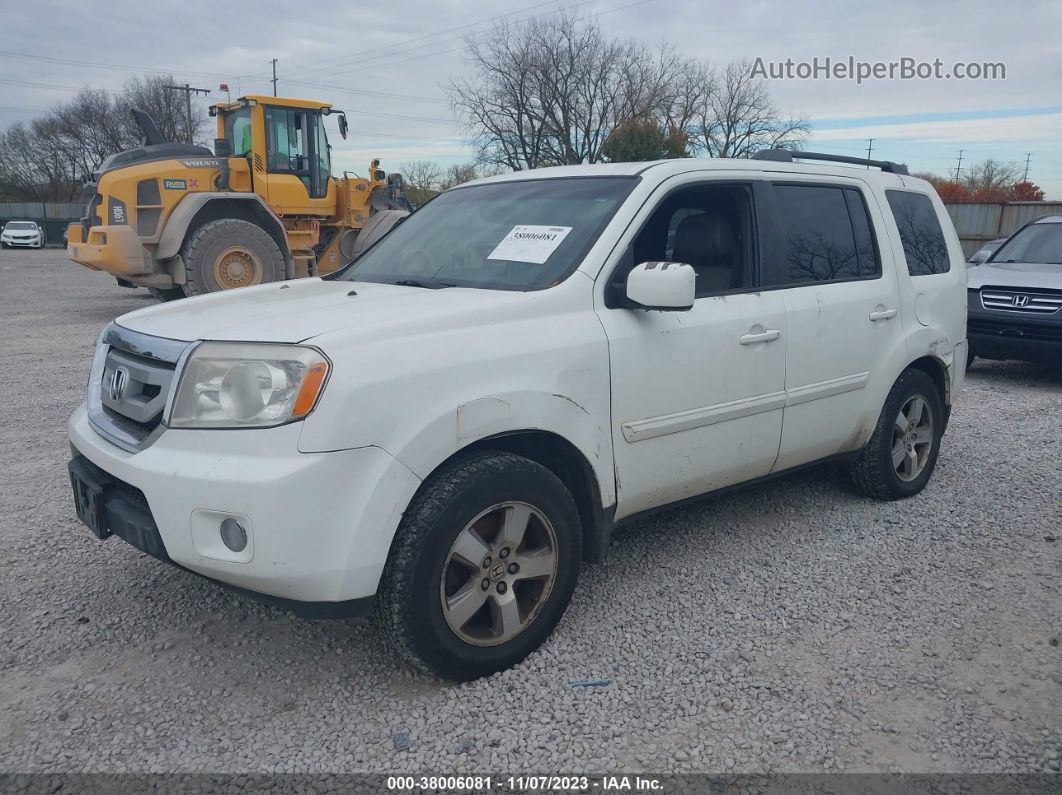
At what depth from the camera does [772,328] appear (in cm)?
378

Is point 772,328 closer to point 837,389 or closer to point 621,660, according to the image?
point 837,389

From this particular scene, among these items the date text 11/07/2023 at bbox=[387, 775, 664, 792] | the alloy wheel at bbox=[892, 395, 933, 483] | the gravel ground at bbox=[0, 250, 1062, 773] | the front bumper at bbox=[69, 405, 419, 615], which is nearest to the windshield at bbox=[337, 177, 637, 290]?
the front bumper at bbox=[69, 405, 419, 615]

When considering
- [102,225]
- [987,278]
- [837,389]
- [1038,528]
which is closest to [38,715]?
[837,389]

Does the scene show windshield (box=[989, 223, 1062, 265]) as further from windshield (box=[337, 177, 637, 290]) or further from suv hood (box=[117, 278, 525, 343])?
suv hood (box=[117, 278, 525, 343])

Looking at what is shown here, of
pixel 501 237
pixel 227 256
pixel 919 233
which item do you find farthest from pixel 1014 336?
pixel 227 256

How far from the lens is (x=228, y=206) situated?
40.7ft

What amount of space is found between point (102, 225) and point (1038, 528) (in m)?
12.4

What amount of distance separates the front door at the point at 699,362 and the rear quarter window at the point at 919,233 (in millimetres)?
1297

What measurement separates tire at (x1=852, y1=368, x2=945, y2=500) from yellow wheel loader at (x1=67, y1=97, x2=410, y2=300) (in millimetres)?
8202

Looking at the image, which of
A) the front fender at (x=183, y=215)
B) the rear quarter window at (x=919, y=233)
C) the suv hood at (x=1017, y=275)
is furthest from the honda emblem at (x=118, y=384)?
the front fender at (x=183, y=215)

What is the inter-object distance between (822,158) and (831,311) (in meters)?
1.06

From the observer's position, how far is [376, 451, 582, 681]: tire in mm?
2666

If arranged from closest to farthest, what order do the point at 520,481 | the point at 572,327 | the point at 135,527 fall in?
the point at 135,527, the point at 520,481, the point at 572,327

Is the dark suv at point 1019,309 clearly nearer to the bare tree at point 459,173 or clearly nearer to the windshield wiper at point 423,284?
the windshield wiper at point 423,284
